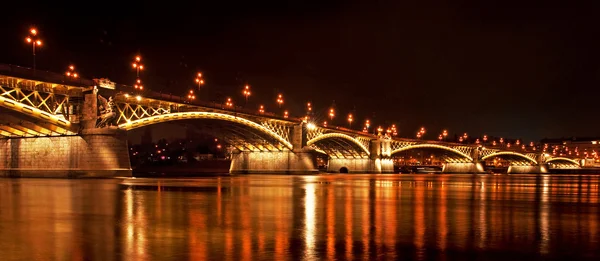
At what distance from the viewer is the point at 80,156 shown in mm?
58281

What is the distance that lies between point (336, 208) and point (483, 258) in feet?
37.2

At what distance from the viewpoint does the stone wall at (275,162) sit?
10556cm

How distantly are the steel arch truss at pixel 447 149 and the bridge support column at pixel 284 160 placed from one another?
43390 mm

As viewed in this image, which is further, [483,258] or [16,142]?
[16,142]

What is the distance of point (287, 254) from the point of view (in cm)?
1095

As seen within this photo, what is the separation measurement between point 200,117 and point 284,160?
31778mm

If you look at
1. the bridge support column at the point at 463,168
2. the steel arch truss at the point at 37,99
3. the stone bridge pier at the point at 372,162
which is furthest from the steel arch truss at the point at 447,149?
the steel arch truss at the point at 37,99

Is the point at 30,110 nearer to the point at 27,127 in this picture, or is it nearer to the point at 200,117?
the point at 27,127

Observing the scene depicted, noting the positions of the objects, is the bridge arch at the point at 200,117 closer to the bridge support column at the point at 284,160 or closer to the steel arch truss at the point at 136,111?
the steel arch truss at the point at 136,111

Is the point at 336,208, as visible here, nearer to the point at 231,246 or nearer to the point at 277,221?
the point at 277,221

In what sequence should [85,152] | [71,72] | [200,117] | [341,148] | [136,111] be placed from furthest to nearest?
1. [341,148]
2. [200,117]
3. [136,111]
4. [71,72]
5. [85,152]

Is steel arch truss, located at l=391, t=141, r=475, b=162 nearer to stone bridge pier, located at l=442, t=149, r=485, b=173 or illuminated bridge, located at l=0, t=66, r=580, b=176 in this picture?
stone bridge pier, located at l=442, t=149, r=485, b=173

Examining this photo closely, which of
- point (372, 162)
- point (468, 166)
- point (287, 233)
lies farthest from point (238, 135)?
point (468, 166)

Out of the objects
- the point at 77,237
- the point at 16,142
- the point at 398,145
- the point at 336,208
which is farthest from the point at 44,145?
the point at 398,145
